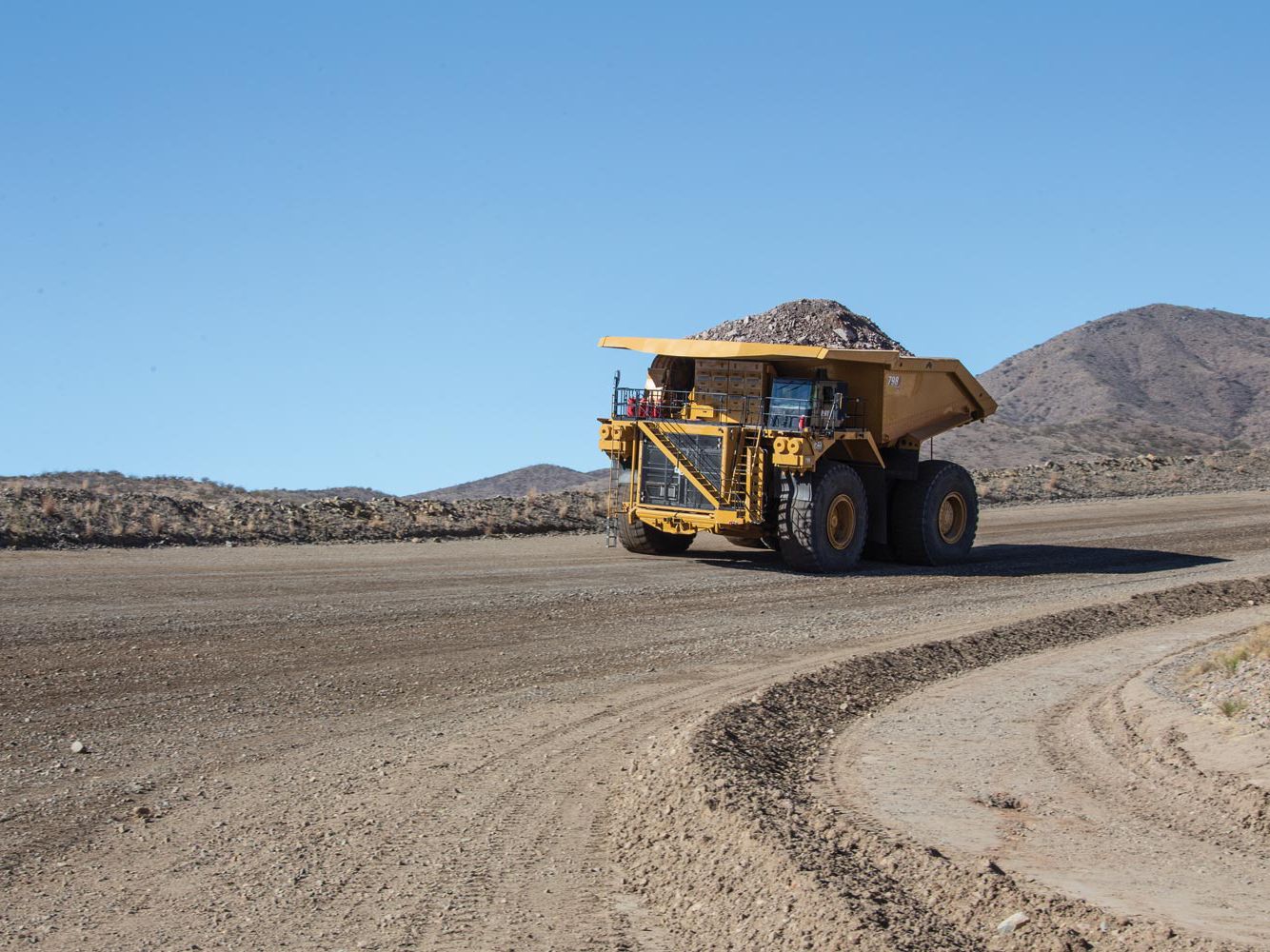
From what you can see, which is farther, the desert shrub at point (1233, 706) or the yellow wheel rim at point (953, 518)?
the yellow wheel rim at point (953, 518)

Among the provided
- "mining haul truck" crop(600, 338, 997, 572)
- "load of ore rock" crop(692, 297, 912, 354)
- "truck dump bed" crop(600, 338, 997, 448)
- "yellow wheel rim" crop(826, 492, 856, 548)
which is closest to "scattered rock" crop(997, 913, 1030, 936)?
"mining haul truck" crop(600, 338, 997, 572)

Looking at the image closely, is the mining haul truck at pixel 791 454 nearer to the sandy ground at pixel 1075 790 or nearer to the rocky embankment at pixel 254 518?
the rocky embankment at pixel 254 518

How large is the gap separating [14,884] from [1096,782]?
5934 millimetres

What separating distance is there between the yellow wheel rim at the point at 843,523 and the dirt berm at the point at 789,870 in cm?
982

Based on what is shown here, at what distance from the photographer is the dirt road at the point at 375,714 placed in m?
6.36

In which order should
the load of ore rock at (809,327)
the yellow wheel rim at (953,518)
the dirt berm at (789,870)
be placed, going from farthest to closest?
the load of ore rock at (809,327) < the yellow wheel rim at (953,518) < the dirt berm at (789,870)

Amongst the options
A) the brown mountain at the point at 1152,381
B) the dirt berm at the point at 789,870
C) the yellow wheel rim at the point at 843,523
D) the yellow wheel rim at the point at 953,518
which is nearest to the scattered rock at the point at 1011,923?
the dirt berm at the point at 789,870

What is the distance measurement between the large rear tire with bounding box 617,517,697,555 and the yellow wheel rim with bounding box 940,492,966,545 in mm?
3890

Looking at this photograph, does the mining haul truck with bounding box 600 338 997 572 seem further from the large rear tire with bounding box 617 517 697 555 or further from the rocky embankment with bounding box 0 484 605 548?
the rocky embankment with bounding box 0 484 605 548

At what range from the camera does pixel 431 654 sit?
40.3 feet

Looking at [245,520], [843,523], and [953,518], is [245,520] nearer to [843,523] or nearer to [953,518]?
[843,523]

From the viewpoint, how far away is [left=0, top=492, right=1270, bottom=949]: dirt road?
250 inches

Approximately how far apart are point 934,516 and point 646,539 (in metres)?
4.32

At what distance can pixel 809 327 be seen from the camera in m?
33.3
